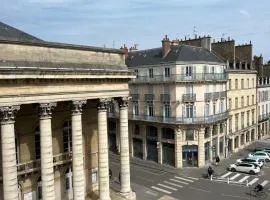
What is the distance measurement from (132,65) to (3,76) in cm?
2623

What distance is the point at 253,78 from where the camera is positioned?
47.2m

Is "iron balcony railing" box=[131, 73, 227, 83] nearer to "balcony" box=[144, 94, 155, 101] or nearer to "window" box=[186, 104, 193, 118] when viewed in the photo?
"balcony" box=[144, 94, 155, 101]

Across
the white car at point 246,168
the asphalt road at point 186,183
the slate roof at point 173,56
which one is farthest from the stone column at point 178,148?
the slate roof at point 173,56

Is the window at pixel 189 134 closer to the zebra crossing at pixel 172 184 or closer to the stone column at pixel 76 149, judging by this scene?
the zebra crossing at pixel 172 184

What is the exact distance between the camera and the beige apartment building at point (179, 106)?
3509cm

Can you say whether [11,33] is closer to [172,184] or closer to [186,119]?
[172,184]

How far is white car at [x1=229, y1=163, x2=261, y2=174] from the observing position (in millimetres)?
33156

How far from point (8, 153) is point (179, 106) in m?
22.0

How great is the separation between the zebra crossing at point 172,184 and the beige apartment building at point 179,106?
3.72 m

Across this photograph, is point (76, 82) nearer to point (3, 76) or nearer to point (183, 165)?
point (3, 76)

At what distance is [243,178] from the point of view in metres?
31.9

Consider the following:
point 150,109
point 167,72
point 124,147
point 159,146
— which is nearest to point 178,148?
point 159,146

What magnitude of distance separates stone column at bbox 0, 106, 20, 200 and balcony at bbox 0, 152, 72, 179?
3087mm

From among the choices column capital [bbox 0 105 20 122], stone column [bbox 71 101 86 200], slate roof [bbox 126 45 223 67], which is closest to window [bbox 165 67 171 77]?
slate roof [bbox 126 45 223 67]
